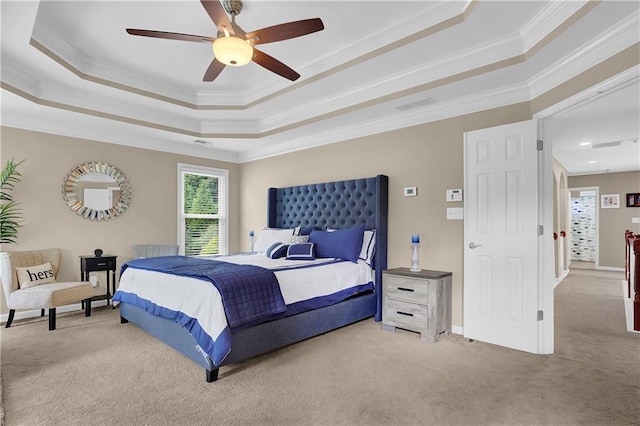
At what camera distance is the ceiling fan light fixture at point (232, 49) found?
7.66ft

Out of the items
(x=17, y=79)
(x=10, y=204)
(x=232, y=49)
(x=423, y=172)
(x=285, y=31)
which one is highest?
(x=17, y=79)

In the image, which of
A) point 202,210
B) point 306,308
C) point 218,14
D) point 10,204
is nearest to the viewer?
point 218,14

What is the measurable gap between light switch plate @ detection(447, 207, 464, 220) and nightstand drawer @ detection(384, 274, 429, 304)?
0.77 meters

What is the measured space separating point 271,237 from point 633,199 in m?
8.86

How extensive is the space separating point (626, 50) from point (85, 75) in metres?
4.66

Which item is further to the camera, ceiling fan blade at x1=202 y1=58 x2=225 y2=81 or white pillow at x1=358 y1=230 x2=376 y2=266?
white pillow at x1=358 y1=230 x2=376 y2=266

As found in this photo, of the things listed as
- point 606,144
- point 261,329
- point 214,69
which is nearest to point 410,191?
point 261,329

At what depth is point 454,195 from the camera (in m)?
3.71

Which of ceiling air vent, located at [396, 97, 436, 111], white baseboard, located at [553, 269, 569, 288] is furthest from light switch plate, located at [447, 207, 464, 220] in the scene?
white baseboard, located at [553, 269, 569, 288]

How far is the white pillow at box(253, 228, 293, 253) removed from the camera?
4.96m

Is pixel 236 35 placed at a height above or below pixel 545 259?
above

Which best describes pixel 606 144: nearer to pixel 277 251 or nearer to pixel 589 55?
pixel 589 55

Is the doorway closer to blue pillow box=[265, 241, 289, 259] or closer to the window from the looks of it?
blue pillow box=[265, 241, 289, 259]

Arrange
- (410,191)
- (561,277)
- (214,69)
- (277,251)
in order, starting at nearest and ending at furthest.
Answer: (214,69) < (410,191) < (277,251) < (561,277)
